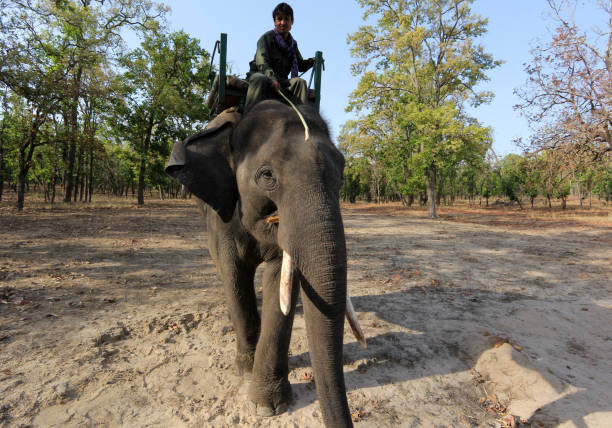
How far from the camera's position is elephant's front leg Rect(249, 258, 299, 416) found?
2.81 metres

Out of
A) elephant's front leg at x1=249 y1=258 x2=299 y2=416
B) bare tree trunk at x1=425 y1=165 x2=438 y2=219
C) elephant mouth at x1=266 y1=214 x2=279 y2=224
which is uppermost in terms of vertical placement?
bare tree trunk at x1=425 y1=165 x2=438 y2=219

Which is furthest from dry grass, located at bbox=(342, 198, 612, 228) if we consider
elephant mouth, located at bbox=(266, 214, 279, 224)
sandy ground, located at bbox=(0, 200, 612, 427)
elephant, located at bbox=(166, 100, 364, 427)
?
elephant mouth, located at bbox=(266, 214, 279, 224)

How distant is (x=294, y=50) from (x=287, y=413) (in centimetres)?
378

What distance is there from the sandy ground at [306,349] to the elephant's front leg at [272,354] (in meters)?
0.14

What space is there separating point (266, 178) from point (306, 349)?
2.52 meters

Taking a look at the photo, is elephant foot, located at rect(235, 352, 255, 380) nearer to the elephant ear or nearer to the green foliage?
the elephant ear

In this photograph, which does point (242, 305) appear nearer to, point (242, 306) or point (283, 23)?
point (242, 306)

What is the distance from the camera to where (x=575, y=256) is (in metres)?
9.71

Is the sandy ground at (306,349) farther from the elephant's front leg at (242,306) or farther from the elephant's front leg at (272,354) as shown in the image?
the elephant's front leg at (242,306)

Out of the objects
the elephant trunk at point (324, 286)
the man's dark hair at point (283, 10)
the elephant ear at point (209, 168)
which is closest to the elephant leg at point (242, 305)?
the elephant ear at point (209, 168)

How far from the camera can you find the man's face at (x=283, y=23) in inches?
139

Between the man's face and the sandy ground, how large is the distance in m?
3.71

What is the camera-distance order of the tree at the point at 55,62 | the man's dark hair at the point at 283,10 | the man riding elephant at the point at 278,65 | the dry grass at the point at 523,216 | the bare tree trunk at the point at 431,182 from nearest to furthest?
the man riding elephant at the point at 278,65
the man's dark hair at the point at 283,10
the tree at the point at 55,62
the dry grass at the point at 523,216
the bare tree trunk at the point at 431,182

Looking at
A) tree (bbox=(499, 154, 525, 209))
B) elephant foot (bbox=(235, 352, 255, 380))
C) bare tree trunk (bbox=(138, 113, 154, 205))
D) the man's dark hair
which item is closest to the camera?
elephant foot (bbox=(235, 352, 255, 380))
